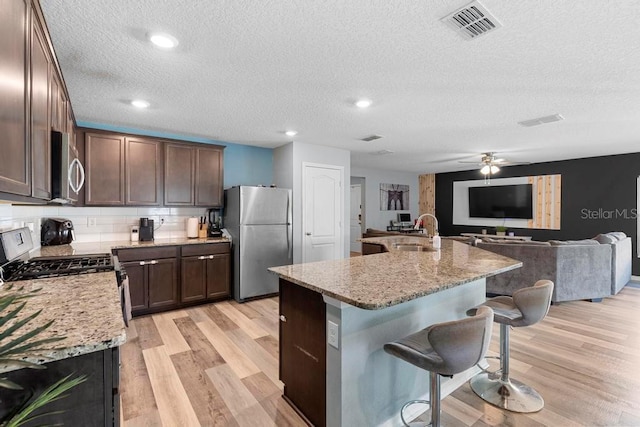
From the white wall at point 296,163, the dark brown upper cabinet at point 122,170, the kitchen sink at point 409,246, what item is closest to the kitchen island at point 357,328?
the kitchen sink at point 409,246

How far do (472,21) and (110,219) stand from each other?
14.5ft

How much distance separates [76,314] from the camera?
121cm

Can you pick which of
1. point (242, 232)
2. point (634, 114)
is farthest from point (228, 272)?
point (634, 114)

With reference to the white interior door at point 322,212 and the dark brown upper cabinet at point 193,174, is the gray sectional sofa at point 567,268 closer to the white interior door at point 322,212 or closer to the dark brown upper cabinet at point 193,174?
the white interior door at point 322,212

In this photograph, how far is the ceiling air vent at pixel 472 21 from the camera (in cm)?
166

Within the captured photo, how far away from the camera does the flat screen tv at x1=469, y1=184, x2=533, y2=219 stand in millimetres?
7297

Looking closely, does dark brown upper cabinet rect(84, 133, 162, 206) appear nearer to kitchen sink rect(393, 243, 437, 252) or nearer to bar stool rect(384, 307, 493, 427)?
kitchen sink rect(393, 243, 437, 252)

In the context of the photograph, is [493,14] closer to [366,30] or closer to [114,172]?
[366,30]

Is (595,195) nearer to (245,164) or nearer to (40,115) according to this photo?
(245,164)

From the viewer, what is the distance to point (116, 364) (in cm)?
112

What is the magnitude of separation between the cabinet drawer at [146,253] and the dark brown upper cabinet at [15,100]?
2628 mm

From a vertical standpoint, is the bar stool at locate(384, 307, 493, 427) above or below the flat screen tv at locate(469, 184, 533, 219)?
below

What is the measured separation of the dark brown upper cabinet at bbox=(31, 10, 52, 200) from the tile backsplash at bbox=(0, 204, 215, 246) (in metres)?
1.97

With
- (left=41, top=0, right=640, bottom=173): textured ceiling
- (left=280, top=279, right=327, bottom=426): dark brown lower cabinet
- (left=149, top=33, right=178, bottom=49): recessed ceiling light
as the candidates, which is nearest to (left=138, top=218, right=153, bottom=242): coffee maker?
(left=41, top=0, right=640, bottom=173): textured ceiling
